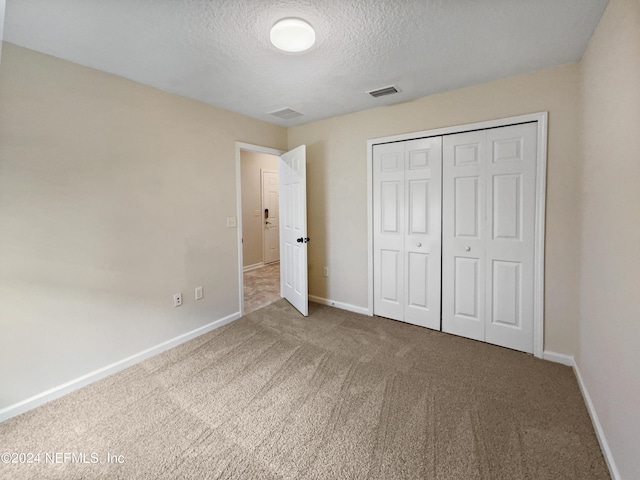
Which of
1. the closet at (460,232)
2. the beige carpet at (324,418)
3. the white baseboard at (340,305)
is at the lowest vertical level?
the beige carpet at (324,418)

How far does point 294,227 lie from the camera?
3545 mm

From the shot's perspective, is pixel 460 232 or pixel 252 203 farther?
pixel 252 203

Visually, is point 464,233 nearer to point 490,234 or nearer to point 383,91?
point 490,234

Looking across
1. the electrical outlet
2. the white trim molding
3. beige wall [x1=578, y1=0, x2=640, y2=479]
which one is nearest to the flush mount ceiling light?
beige wall [x1=578, y1=0, x2=640, y2=479]

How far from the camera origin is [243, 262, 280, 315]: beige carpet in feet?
12.5

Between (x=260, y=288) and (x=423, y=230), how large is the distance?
8.89 ft

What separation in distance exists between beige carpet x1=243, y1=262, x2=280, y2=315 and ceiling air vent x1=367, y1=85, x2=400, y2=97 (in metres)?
2.74

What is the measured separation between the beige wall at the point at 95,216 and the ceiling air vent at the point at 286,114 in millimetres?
608

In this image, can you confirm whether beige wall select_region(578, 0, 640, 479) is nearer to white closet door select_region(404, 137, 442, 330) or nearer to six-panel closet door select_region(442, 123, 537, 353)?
six-panel closet door select_region(442, 123, 537, 353)

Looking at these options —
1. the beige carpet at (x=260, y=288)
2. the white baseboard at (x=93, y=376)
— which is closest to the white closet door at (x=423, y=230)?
the beige carpet at (x=260, y=288)

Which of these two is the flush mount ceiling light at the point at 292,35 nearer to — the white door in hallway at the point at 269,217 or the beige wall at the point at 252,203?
the beige wall at the point at 252,203

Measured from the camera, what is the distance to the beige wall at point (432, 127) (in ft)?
7.25

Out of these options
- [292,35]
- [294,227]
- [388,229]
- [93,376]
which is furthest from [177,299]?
[292,35]

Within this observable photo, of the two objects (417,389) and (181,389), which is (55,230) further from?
(417,389)
